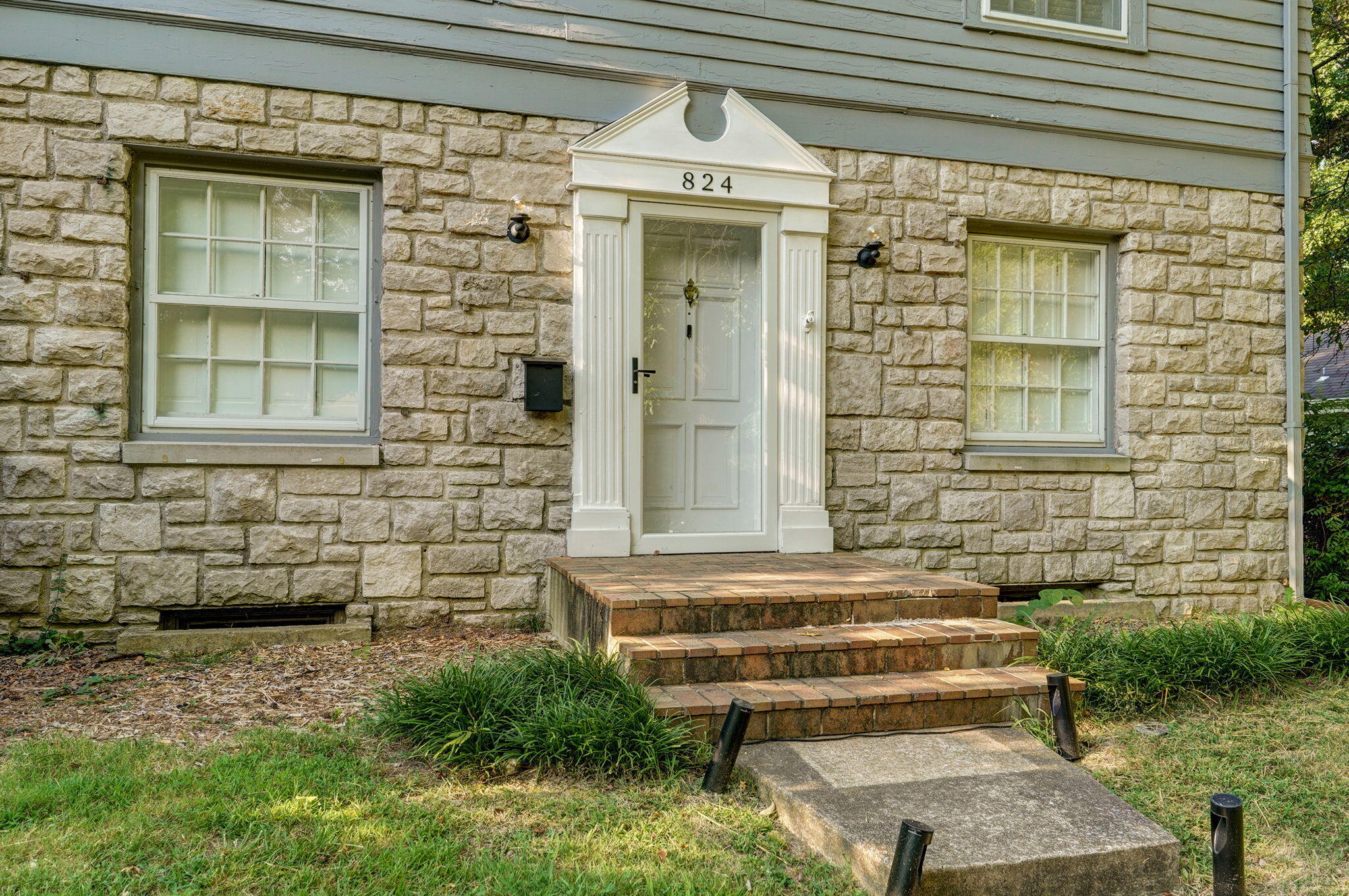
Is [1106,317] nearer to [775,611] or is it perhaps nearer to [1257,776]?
[1257,776]

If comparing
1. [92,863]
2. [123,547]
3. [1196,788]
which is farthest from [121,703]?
[1196,788]

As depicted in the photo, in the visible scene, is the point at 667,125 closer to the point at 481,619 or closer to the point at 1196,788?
the point at 481,619

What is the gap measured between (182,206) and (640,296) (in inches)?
98.8

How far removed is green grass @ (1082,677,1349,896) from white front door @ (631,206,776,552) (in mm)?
2346

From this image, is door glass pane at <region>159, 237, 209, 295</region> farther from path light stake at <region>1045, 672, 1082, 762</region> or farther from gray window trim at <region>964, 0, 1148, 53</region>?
gray window trim at <region>964, 0, 1148, 53</region>

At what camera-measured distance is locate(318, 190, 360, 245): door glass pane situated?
16.1 feet

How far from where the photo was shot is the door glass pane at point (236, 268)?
15.6 ft

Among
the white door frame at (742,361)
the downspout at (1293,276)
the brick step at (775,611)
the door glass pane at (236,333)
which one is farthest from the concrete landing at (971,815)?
the downspout at (1293,276)

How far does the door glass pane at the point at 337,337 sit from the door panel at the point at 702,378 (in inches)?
65.2

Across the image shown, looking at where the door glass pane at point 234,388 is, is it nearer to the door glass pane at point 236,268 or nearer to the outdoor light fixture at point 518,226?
the door glass pane at point 236,268

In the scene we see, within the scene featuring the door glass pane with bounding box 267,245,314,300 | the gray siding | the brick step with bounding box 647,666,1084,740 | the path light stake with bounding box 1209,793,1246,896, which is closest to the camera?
the path light stake with bounding box 1209,793,1246,896

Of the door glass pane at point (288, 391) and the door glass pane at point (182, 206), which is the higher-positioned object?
the door glass pane at point (182, 206)

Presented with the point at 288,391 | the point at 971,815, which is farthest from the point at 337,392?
the point at 971,815

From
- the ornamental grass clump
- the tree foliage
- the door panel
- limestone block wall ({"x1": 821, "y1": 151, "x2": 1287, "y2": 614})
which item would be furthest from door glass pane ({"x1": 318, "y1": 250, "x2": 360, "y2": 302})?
the tree foliage
